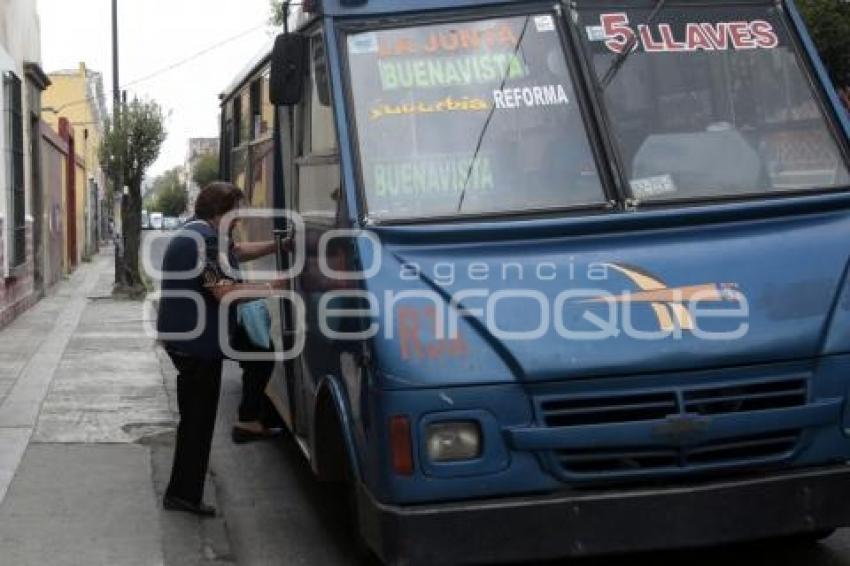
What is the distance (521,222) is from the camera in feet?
14.1

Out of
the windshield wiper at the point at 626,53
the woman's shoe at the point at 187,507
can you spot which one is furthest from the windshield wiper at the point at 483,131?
the woman's shoe at the point at 187,507

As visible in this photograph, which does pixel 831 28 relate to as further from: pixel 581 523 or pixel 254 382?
pixel 581 523

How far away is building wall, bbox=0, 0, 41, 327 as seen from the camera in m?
A: 13.2

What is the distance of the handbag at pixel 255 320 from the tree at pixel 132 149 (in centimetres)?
1496

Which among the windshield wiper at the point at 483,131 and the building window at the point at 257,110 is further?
the building window at the point at 257,110

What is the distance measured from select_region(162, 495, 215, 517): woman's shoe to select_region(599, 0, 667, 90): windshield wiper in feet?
9.69

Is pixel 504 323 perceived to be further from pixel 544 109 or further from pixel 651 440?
pixel 544 109

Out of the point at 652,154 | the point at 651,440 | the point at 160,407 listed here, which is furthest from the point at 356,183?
the point at 160,407

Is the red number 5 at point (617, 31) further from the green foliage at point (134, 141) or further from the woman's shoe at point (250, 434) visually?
the green foliage at point (134, 141)

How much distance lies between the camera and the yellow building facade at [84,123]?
37.1 metres

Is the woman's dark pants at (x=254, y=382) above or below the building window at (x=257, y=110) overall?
below

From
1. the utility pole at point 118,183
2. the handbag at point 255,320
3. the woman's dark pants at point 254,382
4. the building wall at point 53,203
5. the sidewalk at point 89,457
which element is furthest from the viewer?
the utility pole at point 118,183

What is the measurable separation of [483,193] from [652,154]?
74 cm

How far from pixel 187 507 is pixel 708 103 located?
326 centimetres
